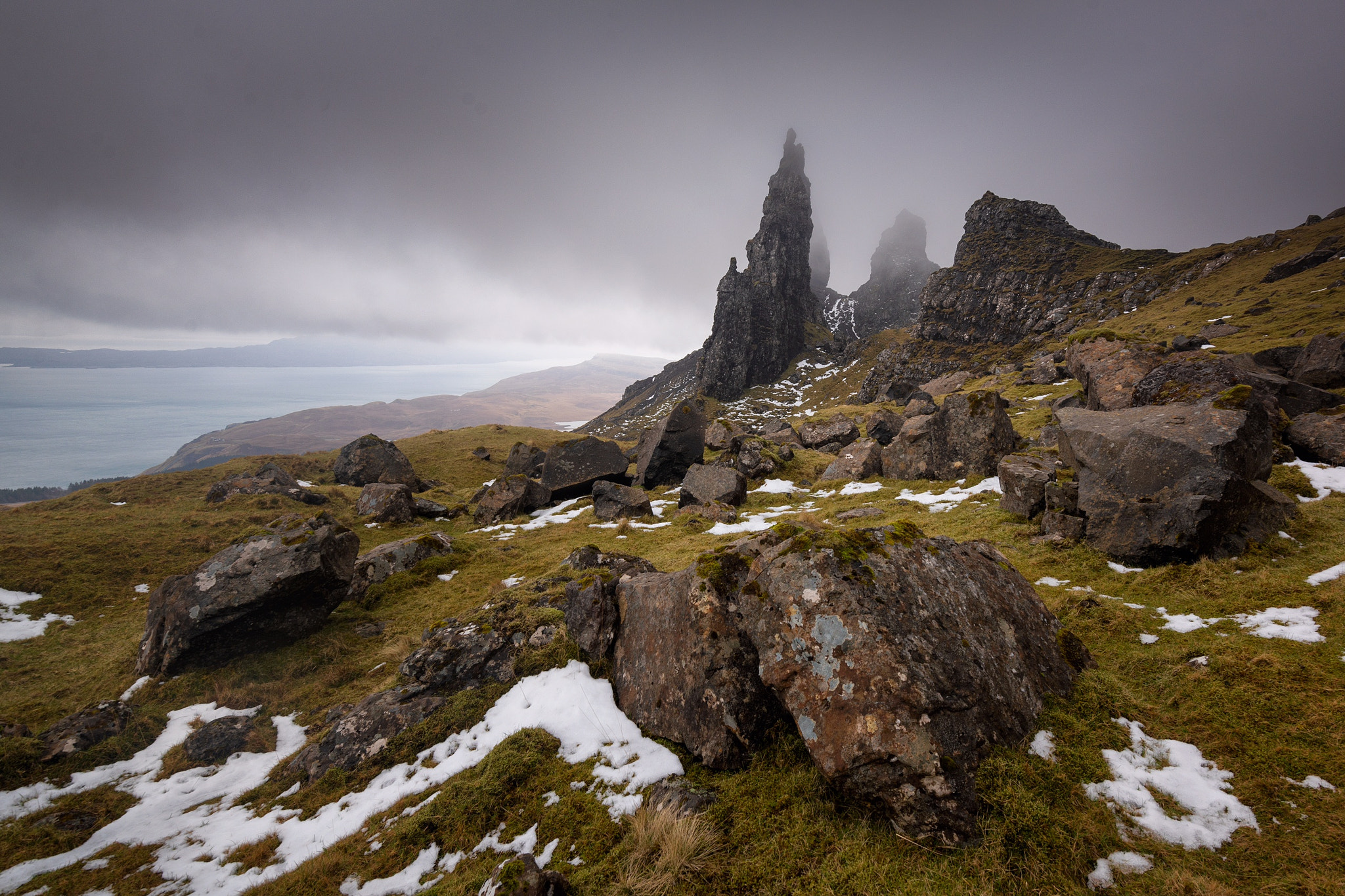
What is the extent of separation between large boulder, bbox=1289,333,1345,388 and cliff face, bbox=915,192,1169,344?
4049 inches

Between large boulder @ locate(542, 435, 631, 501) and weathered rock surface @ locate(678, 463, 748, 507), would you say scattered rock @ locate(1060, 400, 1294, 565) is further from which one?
large boulder @ locate(542, 435, 631, 501)

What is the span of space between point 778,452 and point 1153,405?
20.8m

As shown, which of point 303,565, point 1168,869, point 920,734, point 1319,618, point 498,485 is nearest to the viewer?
point 1168,869

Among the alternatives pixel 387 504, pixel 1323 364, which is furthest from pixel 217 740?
pixel 1323 364

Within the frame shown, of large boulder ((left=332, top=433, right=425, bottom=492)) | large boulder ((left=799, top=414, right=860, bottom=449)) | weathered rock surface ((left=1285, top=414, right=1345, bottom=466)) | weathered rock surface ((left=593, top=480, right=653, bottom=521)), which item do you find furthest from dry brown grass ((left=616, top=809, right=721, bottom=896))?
large boulder ((left=332, top=433, right=425, bottom=492))

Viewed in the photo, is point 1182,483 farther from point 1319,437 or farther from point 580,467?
point 580,467

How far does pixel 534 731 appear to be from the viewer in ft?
24.7

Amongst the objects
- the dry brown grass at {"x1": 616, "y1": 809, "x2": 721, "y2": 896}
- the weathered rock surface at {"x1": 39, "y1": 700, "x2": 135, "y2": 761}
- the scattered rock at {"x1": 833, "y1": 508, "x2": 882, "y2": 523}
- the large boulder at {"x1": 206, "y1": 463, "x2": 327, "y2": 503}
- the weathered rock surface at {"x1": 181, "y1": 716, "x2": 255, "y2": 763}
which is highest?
the large boulder at {"x1": 206, "y1": 463, "x2": 327, "y2": 503}

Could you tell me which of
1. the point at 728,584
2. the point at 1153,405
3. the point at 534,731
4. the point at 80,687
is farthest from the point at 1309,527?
the point at 80,687

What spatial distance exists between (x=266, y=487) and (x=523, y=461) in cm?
1749

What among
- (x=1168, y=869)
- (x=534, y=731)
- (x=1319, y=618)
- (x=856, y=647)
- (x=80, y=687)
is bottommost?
(x=80, y=687)

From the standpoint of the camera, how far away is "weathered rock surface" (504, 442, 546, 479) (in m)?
39.1

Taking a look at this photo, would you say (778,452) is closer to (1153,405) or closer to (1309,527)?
(1153,405)

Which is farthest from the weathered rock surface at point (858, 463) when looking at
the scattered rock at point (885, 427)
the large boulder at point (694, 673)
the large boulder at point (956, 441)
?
the large boulder at point (694, 673)
